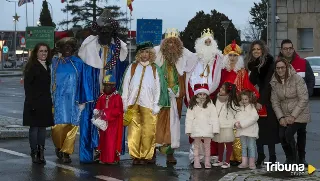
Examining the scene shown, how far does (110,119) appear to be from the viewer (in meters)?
9.81

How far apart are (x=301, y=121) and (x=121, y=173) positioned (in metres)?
2.47

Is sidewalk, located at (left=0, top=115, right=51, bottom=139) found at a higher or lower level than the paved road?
higher

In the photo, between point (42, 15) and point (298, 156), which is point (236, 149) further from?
point (42, 15)

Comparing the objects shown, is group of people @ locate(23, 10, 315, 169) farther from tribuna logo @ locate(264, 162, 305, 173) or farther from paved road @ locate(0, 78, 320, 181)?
tribuna logo @ locate(264, 162, 305, 173)

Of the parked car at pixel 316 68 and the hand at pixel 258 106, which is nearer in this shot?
the hand at pixel 258 106

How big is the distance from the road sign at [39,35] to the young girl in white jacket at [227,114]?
1773 cm

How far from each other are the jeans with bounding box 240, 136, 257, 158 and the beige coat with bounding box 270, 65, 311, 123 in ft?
2.28

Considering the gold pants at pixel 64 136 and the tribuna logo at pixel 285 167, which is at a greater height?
the gold pants at pixel 64 136

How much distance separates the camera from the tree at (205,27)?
6300 centimetres

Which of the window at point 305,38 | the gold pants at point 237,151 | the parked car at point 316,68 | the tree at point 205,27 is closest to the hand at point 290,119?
the gold pants at point 237,151

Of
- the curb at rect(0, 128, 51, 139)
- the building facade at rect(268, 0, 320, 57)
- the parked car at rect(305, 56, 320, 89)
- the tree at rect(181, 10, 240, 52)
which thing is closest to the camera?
the curb at rect(0, 128, 51, 139)

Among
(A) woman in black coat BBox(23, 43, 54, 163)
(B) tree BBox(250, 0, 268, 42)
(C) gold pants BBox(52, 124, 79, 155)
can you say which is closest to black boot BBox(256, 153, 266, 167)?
(C) gold pants BBox(52, 124, 79, 155)

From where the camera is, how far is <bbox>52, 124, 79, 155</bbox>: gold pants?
32.9 ft

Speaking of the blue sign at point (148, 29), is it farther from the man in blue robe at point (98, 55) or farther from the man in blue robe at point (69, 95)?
the man in blue robe at point (69, 95)
